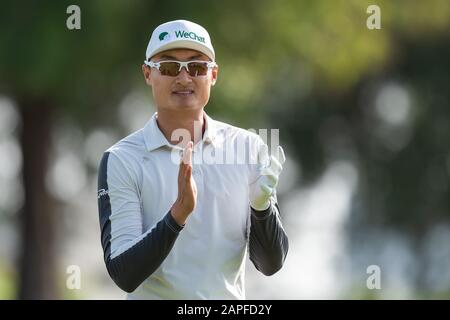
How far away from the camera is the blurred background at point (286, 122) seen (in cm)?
1300

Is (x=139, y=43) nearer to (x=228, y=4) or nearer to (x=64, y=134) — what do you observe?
(x=228, y=4)

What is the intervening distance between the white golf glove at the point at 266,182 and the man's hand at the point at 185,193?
0.26m

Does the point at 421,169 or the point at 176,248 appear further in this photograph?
the point at 421,169

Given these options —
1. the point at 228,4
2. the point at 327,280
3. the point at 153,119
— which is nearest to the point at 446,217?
the point at 327,280

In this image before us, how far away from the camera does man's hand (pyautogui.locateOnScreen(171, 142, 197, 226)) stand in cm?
476

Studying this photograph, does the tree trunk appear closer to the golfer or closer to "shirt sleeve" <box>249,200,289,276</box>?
the golfer

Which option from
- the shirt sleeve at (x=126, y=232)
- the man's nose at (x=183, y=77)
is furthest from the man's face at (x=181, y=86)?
the shirt sleeve at (x=126, y=232)

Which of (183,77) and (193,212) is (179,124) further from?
(193,212)

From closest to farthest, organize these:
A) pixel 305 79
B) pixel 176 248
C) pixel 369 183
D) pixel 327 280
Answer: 1. pixel 176 248
2. pixel 305 79
3. pixel 327 280
4. pixel 369 183

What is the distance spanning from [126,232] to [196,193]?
1.15 feet

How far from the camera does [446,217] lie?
2012 cm

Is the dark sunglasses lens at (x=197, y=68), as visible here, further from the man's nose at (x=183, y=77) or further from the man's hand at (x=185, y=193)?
the man's hand at (x=185, y=193)

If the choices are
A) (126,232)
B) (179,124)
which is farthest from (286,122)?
(126,232)

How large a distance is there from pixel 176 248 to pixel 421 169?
14.8m
